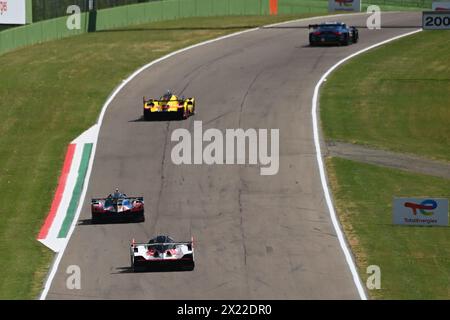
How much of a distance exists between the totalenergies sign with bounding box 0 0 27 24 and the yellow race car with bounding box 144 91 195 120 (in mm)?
19289

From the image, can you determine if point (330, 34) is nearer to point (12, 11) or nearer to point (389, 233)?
point (12, 11)

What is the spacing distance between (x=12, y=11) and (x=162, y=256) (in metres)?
40.9

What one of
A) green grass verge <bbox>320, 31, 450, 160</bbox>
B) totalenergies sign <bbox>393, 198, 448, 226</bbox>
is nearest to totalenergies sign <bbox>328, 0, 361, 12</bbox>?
green grass verge <bbox>320, 31, 450, 160</bbox>

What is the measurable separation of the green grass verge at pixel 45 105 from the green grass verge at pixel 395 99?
11.3m

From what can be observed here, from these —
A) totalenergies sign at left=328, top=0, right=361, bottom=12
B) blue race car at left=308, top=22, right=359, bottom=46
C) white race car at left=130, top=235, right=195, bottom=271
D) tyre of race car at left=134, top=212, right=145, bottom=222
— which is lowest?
tyre of race car at left=134, top=212, right=145, bottom=222

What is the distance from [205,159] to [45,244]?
38.9 feet

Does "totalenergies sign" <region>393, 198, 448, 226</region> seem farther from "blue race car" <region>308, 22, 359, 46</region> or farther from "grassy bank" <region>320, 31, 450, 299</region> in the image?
"blue race car" <region>308, 22, 359, 46</region>

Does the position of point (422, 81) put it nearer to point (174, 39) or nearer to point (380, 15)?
point (174, 39)

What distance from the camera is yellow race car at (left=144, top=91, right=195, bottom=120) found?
54.8 metres

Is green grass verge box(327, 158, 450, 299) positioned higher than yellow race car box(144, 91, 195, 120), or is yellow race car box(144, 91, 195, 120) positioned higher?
yellow race car box(144, 91, 195, 120)

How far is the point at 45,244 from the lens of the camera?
37.9 metres

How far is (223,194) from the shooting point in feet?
143
